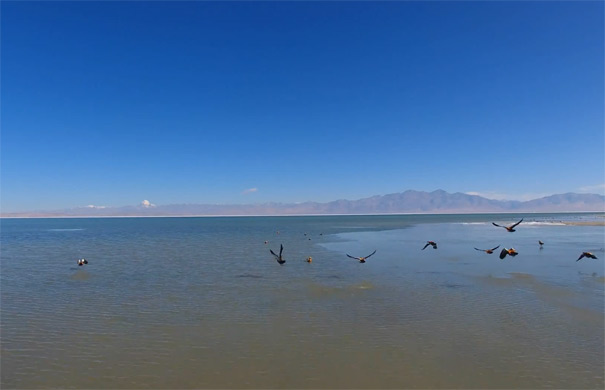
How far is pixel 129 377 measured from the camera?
13555 millimetres

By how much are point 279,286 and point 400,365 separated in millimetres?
15667

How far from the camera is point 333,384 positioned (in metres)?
13.0

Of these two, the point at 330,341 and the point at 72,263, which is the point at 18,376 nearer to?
the point at 330,341

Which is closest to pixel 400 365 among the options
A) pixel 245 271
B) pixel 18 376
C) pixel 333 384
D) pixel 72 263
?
pixel 333 384

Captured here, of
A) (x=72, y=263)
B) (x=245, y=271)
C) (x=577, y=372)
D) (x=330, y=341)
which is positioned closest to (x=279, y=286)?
(x=245, y=271)

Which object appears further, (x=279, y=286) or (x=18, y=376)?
(x=279, y=286)

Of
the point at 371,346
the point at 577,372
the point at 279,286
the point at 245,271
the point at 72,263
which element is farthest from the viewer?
the point at 72,263

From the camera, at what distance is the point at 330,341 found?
16.9 m

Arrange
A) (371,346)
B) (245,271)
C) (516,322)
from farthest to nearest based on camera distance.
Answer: (245,271)
(516,322)
(371,346)

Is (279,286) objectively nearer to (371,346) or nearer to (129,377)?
(371,346)

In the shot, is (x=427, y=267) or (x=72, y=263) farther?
(x=72, y=263)

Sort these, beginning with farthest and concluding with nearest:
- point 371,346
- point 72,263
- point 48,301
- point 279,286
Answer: point 72,263 → point 279,286 → point 48,301 → point 371,346

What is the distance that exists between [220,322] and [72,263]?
108 feet

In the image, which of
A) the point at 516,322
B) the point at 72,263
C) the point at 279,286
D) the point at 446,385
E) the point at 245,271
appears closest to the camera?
the point at 446,385
